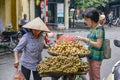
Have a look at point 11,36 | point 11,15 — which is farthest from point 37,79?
point 11,15

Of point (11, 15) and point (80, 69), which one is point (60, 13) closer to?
point (11, 15)

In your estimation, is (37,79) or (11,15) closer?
(37,79)

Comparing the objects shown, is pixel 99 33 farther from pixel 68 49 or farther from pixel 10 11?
pixel 10 11

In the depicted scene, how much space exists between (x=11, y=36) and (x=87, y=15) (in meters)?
11.4

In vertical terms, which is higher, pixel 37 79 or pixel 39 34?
pixel 39 34

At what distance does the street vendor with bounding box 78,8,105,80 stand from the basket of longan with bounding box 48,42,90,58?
16 centimetres

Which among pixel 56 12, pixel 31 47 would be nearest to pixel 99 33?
pixel 31 47

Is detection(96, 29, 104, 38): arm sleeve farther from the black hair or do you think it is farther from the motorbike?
the motorbike

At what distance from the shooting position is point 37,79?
7156 millimetres

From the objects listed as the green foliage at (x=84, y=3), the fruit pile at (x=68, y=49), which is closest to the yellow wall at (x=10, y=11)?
the fruit pile at (x=68, y=49)

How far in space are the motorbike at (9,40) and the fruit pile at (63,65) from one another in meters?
11.5

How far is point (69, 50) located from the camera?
22.3 ft

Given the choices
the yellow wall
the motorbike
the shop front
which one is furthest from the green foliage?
the motorbike

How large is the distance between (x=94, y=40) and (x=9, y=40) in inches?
451
